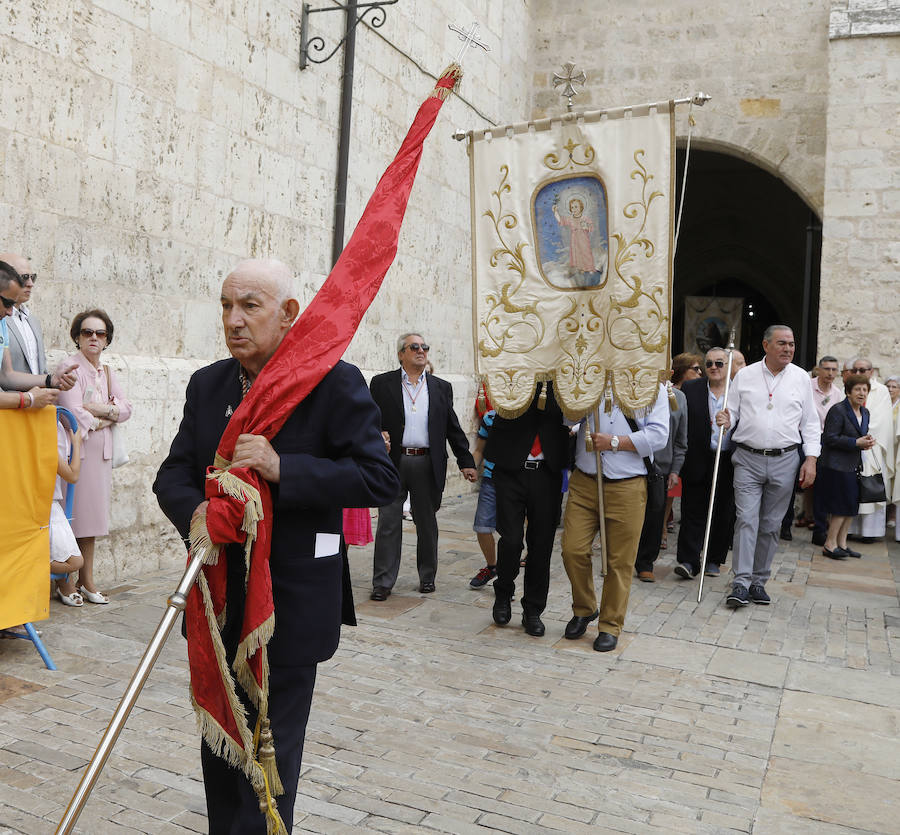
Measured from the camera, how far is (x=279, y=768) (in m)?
2.35

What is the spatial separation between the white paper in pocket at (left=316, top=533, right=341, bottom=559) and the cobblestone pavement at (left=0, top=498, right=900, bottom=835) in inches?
49.4

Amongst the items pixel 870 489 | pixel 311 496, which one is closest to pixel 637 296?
pixel 311 496

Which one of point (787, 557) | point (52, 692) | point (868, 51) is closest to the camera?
point (52, 692)

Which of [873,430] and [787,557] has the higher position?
[873,430]

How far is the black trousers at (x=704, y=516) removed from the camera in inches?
300

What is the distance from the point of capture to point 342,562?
248cm

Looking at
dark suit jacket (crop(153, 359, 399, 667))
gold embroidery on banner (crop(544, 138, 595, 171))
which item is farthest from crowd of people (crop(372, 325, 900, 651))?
dark suit jacket (crop(153, 359, 399, 667))

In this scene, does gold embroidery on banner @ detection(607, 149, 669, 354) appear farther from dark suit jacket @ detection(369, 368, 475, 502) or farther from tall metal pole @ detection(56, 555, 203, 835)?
tall metal pole @ detection(56, 555, 203, 835)

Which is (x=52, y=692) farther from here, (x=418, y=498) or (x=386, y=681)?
(x=418, y=498)

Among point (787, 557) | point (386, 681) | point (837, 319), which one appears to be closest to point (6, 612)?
point (386, 681)

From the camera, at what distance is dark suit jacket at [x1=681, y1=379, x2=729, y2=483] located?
302 inches

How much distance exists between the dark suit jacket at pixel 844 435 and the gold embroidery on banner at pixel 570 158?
16.7 ft

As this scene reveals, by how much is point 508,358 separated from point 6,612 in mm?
2944

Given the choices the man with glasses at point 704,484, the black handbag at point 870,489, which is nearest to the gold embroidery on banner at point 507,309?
the man with glasses at point 704,484
